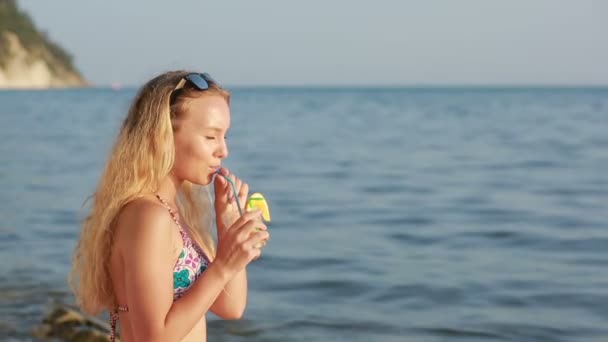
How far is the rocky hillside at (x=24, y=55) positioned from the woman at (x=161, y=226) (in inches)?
4170

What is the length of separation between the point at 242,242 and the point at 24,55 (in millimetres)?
114648

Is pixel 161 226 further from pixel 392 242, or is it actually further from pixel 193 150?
pixel 392 242

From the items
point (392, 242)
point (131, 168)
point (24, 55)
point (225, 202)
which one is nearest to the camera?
point (131, 168)

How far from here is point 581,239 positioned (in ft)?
35.3

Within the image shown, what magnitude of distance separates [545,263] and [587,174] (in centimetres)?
864

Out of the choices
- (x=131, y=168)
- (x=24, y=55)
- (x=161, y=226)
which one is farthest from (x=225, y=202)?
(x=24, y=55)

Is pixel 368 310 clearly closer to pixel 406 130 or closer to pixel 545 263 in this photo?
pixel 545 263

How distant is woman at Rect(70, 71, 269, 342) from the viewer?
110 inches

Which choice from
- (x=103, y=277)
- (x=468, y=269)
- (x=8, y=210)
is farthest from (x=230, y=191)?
(x=8, y=210)

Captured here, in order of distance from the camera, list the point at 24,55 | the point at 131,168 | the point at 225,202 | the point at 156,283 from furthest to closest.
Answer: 1. the point at 24,55
2. the point at 225,202
3. the point at 131,168
4. the point at 156,283

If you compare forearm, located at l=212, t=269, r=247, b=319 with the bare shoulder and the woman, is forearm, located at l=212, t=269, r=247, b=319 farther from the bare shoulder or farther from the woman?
the bare shoulder

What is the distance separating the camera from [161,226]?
279 centimetres

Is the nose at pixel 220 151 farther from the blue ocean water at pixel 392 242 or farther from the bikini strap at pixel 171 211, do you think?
the blue ocean water at pixel 392 242

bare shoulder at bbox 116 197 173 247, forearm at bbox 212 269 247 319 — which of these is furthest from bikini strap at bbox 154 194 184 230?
forearm at bbox 212 269 247 319
